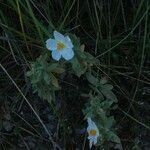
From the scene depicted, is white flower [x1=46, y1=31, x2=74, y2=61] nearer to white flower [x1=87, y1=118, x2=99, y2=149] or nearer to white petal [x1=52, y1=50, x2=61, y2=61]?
white petal [x1=52, y1=50, x2=61, y2=61]

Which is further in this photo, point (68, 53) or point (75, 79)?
point (75, 79)

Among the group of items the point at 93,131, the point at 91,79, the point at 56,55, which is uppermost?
the point at 56,55

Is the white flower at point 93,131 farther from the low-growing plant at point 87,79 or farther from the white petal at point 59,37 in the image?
the white petal at point 59,37

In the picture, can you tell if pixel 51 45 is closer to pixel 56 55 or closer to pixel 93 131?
pixel 56 55

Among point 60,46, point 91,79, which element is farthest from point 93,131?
point 60,46

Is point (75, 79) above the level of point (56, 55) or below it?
below

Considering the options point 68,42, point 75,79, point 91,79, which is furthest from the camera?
point 75,79

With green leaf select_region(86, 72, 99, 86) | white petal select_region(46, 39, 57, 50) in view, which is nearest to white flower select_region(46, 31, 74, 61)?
white petal select_region(46, 39, 57, 50)
